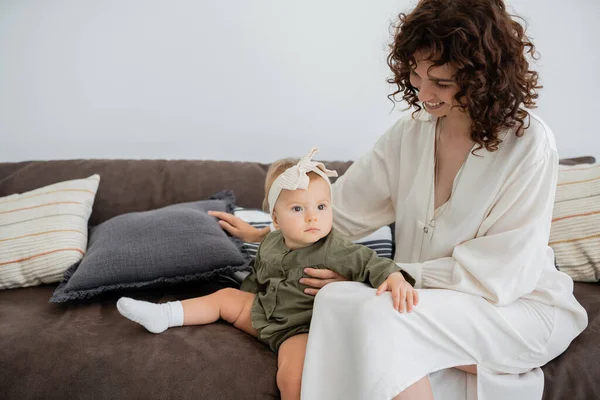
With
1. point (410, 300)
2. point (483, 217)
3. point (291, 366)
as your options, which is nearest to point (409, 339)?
point (410, 300)

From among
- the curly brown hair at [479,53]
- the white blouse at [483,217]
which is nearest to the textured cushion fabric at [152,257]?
the white blouse at [483,217]

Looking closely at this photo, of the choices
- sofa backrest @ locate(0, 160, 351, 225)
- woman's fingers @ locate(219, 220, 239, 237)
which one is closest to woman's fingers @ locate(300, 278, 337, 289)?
woman's fingers @ locate(219, 220, 239, 237)

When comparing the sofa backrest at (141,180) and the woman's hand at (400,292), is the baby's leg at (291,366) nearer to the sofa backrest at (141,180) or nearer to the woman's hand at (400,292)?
the woman's hand at (400,292)

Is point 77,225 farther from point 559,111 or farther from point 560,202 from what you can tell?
point 559,111

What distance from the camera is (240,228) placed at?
2.07 m

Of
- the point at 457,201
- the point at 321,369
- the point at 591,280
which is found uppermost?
the point at 457,201

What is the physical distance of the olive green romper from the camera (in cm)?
161

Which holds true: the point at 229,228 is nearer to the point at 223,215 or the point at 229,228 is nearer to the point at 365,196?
the point at 223,215

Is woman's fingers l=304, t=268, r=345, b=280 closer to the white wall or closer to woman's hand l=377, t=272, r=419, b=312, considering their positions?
woman's hand l=377, t=272, r=419, b=312

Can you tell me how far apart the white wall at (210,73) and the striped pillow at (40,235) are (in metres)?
0.59

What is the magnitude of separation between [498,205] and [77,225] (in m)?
1.42

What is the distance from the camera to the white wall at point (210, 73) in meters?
2.56

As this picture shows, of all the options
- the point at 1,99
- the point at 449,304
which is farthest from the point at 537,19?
the point at 1,99

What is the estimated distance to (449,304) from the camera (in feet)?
4.68
